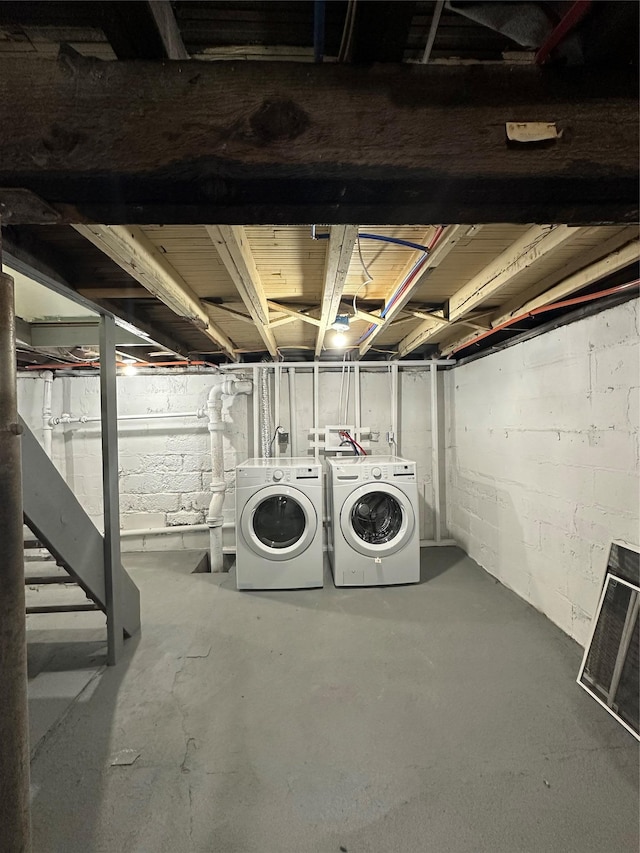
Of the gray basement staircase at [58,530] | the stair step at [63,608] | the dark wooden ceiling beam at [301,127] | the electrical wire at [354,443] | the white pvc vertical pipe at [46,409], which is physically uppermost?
the dark wooden ceiling beam at [301,127]

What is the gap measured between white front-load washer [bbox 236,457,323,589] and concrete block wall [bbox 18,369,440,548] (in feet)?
2.75

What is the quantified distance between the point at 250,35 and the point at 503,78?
47 cm

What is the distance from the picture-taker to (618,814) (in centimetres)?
116

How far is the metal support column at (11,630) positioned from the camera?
52 centimetres

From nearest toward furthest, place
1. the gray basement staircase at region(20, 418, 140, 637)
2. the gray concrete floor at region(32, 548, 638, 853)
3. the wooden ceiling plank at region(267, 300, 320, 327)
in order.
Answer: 1. the gray concrete floor at region(32, 548, 638, 853)
2. the gray basement staircase at region(20, 418, 140, 637)
3. the wooden ceiling plank at region(267, 300, 320, 327)

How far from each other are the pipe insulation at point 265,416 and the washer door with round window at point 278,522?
0.66 meters

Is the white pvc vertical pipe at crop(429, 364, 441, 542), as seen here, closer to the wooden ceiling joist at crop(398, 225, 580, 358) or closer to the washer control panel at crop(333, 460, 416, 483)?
the washer control panel at crop(333, 460, 416, 483)

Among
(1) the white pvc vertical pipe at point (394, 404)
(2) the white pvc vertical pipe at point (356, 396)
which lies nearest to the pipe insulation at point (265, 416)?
(2) the white pvc vertical pipe at point (356, 396)

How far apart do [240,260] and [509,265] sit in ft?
3.72

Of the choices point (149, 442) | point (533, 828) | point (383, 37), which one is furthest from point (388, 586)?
point (383, 37)

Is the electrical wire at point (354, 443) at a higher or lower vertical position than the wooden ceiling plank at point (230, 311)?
lower

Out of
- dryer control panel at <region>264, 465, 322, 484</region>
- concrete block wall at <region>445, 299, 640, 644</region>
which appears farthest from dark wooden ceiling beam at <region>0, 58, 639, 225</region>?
dryer control panel at <region>264, 465, 322, 484</region>

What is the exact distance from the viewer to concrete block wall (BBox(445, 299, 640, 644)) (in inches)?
68.1

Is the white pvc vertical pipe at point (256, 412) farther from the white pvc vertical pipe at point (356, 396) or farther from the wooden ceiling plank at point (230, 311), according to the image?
the wooden ceiling plank at point (230, 311)
